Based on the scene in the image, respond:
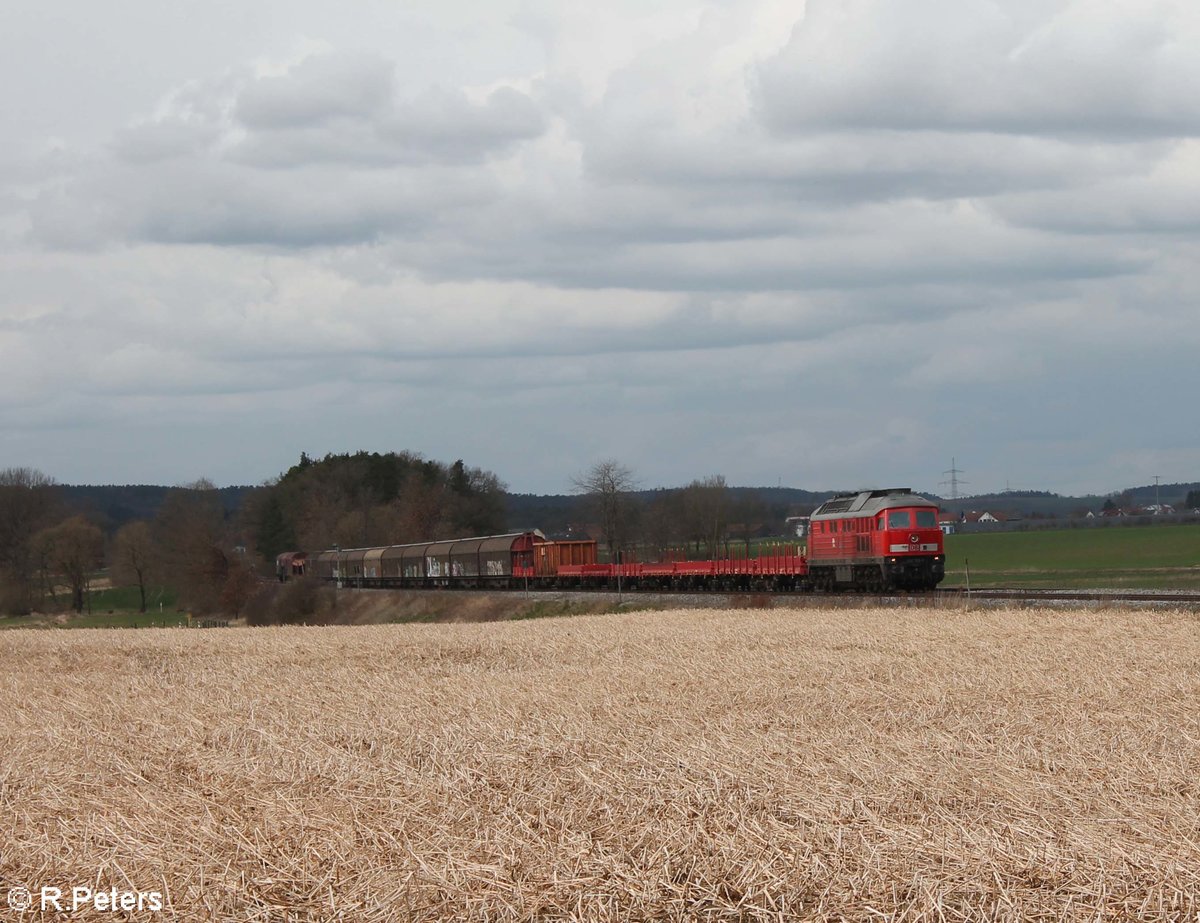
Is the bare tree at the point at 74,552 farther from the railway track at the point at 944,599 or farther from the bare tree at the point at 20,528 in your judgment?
the railway track at the point at 944,599

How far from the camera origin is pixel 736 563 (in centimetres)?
6191

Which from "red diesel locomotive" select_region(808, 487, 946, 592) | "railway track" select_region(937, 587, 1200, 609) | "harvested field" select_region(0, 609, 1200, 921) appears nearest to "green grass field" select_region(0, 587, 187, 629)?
"red diesel locomotive" select_region(808, 487, 946, 592)

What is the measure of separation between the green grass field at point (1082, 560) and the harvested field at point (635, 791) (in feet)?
121

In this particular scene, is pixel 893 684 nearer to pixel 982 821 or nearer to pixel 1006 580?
pixel 982 821

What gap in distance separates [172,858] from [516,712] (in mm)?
8340

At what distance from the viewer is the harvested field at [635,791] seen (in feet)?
29.3

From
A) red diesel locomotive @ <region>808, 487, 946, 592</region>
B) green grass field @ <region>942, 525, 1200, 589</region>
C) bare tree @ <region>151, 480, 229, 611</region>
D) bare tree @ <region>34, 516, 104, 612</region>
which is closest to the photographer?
red diesel locomotive @ <region>808, 487, 946, 592</region>

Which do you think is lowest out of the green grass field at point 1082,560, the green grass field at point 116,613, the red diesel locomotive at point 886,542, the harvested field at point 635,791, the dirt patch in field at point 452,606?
the green grass field at point 116,613

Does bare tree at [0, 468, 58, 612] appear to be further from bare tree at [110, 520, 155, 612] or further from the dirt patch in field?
the dirt patch in field

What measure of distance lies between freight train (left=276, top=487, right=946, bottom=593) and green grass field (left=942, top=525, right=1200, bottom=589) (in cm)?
556

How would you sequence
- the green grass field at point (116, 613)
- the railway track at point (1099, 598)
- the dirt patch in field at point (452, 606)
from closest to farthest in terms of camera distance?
the railway track at point (1099, 598) < the dirt patch in field at point (452, 606) < the green grass field at point (116, 613)

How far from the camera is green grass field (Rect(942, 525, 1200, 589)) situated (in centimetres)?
6291

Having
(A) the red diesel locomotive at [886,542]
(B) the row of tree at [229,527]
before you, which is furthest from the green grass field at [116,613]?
(A) the red diesel locomotive at [886,542]

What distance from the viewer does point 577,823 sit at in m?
10.9
